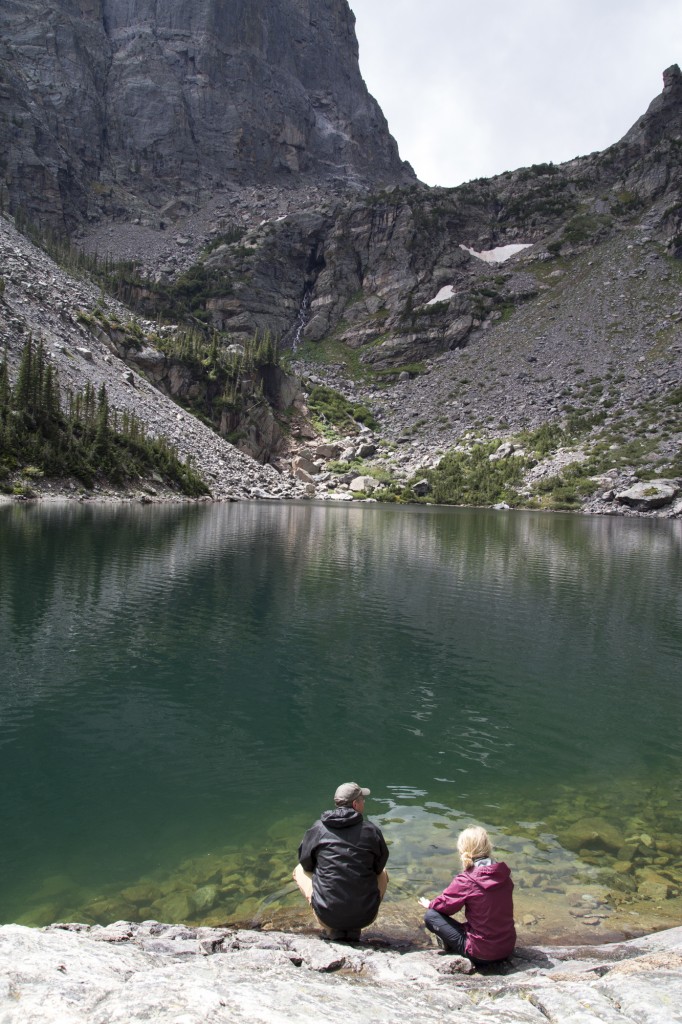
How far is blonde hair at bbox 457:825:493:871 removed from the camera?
6.72m

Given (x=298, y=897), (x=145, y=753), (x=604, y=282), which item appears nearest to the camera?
(x=298, y=897)

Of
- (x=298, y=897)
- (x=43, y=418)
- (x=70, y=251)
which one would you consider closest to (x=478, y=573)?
(x=298, y=897)

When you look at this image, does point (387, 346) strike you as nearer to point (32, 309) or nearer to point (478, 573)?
point (32, 309)

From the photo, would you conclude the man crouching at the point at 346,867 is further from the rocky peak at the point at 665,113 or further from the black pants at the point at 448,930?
the rocky peak at the point at 665,113

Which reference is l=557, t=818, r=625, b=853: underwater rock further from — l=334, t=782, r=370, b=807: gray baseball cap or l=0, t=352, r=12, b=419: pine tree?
l=0, t=352, r=12, b=419: pine tree

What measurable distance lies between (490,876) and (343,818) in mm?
1682

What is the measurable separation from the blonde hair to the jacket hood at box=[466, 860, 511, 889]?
12cm

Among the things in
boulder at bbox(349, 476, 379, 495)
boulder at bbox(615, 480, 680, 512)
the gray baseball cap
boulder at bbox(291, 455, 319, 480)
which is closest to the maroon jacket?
the gray baseball cap

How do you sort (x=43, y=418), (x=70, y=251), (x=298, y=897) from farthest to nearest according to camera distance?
1. (x=70, y=251)
2. (x=43, y=418)
3. (x=298, y=897)

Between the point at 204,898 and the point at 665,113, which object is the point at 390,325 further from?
the point at 204,898

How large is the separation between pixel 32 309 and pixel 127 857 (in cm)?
9942

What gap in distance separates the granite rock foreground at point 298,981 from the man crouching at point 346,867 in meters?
0.28

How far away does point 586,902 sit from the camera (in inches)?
336

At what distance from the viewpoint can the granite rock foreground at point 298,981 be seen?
4336 millimetres
